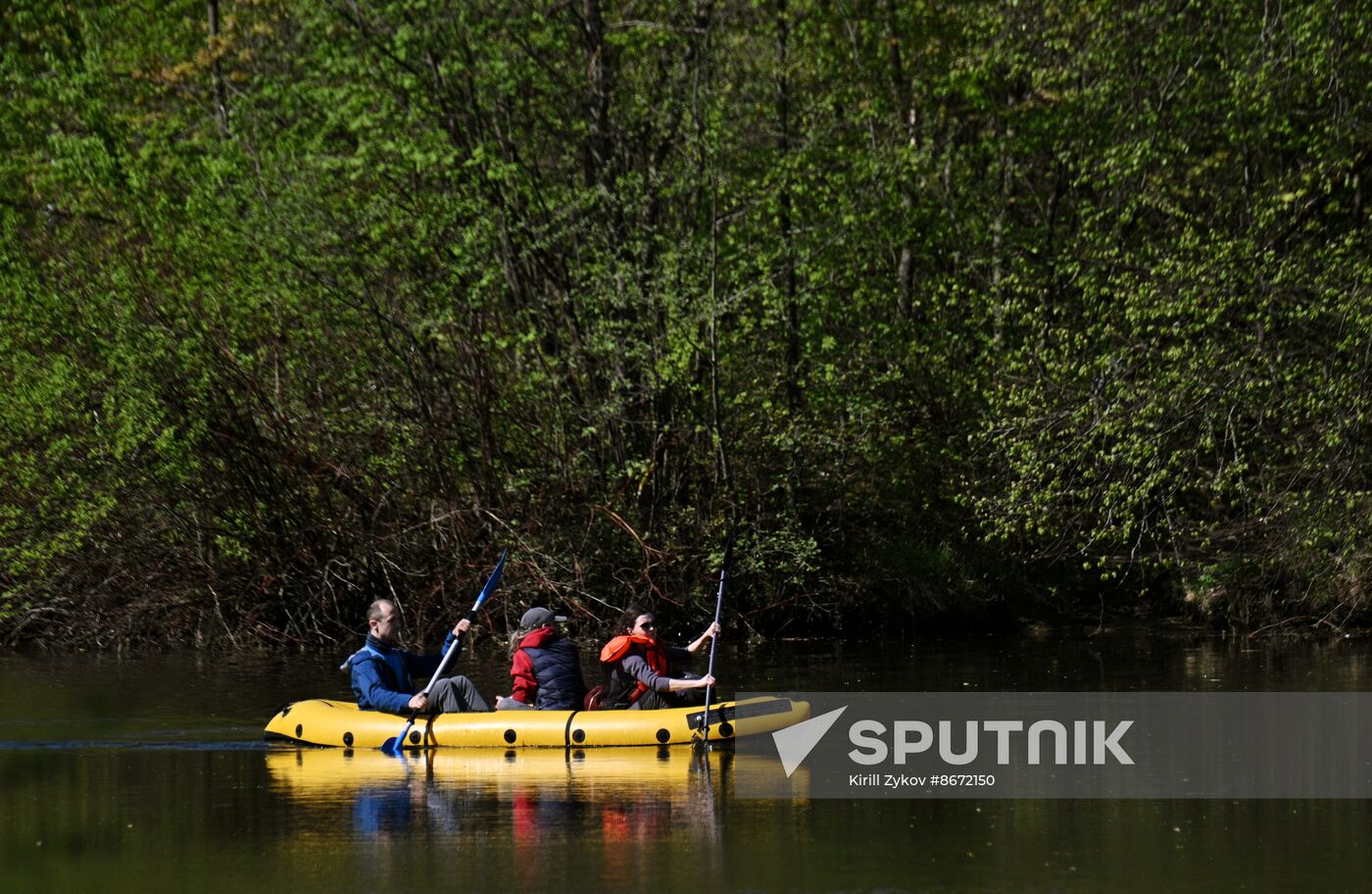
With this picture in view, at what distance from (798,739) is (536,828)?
3.50 metres

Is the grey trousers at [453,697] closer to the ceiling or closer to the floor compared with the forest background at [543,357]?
closer to the floor

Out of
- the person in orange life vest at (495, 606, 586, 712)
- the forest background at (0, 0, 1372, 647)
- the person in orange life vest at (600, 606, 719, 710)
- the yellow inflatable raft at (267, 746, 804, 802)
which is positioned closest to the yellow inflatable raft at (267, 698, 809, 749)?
the yellow inflatable raft at (267, 746, 804, 802)

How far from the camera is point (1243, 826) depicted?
9508 mm

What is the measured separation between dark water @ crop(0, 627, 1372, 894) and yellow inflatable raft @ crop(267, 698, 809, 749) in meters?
0.13

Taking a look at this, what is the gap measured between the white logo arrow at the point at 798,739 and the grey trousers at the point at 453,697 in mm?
2303

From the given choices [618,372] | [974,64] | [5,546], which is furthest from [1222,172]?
[5,546]

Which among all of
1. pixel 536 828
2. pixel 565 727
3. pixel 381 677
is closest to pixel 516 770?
pixel 565 727

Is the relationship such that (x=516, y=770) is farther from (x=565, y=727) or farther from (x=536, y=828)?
(x=536, y=828)

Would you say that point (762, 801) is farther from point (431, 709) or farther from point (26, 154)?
point (26, 154)

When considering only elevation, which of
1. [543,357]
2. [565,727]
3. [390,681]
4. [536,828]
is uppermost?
[543,357]

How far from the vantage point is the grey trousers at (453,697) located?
1333 centimetres

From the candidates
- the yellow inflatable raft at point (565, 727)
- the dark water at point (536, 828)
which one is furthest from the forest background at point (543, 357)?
the yellow inflatable raft at point (565, 727)

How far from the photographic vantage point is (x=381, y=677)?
13.3m

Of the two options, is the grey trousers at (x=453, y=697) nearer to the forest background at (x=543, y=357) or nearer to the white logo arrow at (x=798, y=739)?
the white logo arrow at (x=798, y=739)
